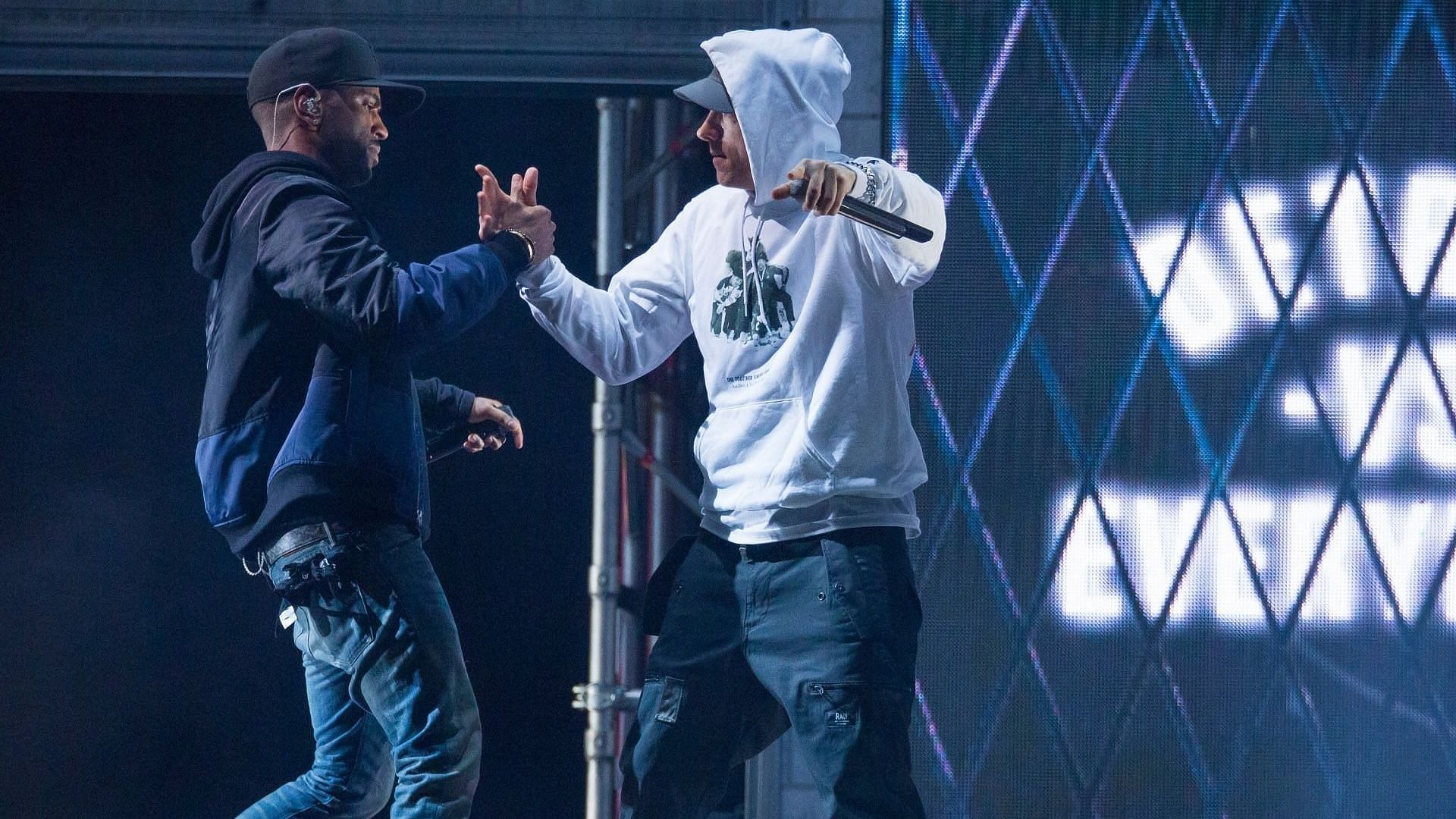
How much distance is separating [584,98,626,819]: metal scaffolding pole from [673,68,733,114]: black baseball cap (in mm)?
976

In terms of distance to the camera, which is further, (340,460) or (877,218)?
(877,218)

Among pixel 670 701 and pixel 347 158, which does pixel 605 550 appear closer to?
pixel 670 701

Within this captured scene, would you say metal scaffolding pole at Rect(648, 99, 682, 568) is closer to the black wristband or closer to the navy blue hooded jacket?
the black wristband

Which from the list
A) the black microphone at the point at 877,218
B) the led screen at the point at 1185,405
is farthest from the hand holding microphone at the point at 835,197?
the led screen at the point at 1185,405

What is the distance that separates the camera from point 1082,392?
12.1 feet

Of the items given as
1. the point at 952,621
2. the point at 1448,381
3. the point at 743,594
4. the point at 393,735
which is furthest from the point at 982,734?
the point at 393,735

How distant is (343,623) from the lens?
2334 millimetres

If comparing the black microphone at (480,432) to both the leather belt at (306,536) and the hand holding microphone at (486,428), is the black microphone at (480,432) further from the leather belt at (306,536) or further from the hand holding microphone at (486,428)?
the leather belt at (306,536)

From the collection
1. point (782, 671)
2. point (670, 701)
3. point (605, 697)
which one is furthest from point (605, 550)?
point (782, 671)

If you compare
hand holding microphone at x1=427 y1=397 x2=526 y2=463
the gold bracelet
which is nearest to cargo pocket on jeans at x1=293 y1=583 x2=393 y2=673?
hand holding microphone at x1=427 y1=397 x2=526 y2=463

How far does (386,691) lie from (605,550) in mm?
1453

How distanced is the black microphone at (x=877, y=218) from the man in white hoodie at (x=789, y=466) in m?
0.03

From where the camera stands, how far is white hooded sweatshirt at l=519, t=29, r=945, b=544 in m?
2.58

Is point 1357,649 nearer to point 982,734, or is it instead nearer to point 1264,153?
point 982,734
